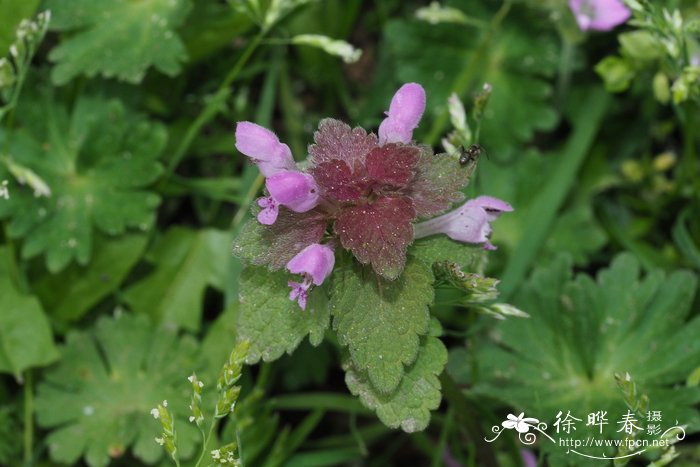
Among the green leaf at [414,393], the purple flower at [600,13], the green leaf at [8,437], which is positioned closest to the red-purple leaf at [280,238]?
the green leaf at [414,393]

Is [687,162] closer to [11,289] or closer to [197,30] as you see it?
[197,30]

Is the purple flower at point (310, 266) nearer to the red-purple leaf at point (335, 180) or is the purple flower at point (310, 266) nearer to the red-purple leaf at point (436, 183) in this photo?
the red-purple leaf at point (335, 180)

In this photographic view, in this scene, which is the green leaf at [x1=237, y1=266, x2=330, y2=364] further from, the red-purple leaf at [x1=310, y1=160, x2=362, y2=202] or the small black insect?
the small black insect

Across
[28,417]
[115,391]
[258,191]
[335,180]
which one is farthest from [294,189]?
[28,417]

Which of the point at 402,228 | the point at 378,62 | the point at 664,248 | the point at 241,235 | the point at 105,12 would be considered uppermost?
the point at 402,228

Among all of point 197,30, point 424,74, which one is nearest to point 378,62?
point 424,74

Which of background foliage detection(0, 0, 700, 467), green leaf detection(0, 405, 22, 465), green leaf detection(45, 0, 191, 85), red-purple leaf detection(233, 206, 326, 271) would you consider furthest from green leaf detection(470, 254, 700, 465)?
green leaf detection(0, 405, 22, 465)

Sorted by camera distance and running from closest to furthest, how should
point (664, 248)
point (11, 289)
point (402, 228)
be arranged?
point (402, 228)
point (11, 289)
point (664, 248)
